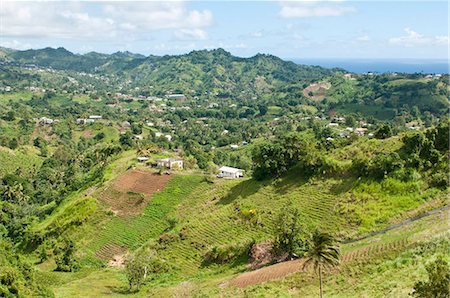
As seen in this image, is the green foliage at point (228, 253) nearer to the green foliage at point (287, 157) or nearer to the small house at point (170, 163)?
the green foliage at point (287, 157)

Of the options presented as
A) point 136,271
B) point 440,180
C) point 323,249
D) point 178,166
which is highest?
point 323,249

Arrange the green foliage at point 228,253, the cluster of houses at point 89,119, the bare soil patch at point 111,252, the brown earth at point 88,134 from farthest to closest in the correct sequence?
the cluster of houses at point 89,119 → the brown earth at point 88,134 → the bare soil patch at point 111,252 → the green foliage at point 228,253

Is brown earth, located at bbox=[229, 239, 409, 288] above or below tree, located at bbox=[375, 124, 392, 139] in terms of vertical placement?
below

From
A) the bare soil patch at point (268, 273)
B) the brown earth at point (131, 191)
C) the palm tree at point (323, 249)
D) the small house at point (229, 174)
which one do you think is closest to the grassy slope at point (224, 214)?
the brown earth at point (131, 191)

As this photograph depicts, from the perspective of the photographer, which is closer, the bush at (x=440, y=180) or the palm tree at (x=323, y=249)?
the palm tree at (x=323, y=249)

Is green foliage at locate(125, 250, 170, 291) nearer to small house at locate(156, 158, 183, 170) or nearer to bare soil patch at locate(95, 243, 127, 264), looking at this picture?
bare soil patch at locate(95, 243, 127, 264)

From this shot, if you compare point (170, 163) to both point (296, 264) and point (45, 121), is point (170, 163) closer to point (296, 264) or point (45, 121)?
point (296, 264)

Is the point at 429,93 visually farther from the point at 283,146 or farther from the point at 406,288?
the point at 406,288

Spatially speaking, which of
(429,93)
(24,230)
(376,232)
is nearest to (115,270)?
(24,230)

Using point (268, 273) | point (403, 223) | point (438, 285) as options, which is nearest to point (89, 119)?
point (268, 273)

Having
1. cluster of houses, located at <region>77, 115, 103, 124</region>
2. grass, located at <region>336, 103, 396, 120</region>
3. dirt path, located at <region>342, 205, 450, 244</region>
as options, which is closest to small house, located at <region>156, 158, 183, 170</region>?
dirt path, located at <region>342, 205, 450, 244</region>
